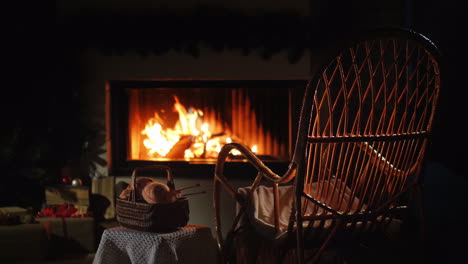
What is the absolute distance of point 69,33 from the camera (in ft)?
11.1

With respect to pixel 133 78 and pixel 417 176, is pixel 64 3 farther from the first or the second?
pixel 417 176

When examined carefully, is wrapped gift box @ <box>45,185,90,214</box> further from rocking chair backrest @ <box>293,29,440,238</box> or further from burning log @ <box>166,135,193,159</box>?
rocking chair backrest @ <box>293,29,440,238</box>

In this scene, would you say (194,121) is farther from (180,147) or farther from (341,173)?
(341,173)

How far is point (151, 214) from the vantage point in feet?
6.69

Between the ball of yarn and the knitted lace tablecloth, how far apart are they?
12cm

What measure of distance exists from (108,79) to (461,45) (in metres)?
1.94

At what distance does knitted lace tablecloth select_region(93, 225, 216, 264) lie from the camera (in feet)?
6.70

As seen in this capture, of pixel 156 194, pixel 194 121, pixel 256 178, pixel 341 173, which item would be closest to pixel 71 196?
pixel 194 121

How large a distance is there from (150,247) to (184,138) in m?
1.57

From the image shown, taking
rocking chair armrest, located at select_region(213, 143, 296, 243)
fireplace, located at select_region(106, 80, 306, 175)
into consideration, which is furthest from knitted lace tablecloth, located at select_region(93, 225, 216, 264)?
fireplace, located at select_region(106, 80, 306, 175)

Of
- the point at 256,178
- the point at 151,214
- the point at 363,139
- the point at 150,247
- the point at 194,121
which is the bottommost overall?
the point at 150,247

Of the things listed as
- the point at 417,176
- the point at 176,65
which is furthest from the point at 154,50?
the point at 417,176

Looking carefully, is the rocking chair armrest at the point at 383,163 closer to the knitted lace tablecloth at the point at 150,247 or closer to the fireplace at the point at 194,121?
the knitted lace tablecloth at the point at 150,247

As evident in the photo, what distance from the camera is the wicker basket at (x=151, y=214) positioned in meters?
2.05
